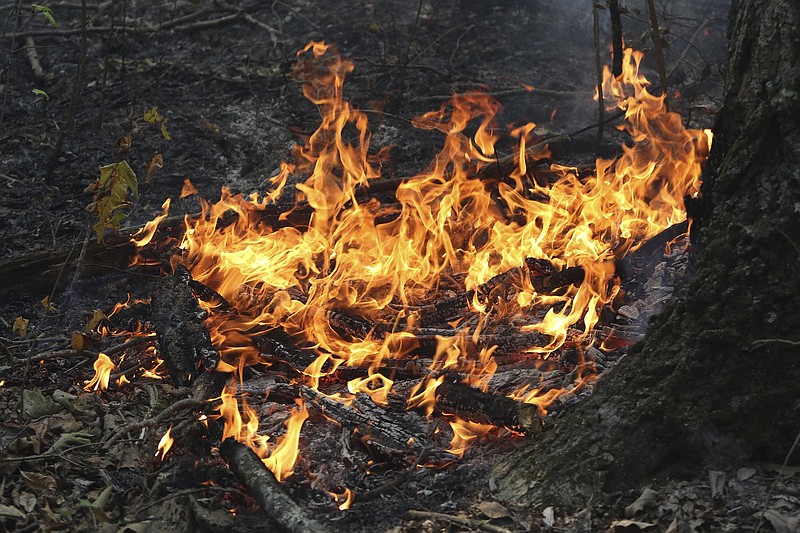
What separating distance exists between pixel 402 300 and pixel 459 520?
83.3 inches

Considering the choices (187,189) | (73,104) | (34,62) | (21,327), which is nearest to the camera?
(21,327)

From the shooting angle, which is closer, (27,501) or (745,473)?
(745,473)

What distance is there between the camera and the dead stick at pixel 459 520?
277 centimetres

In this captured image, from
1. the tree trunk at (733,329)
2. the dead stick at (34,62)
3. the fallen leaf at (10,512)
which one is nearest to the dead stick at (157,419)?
the fallen leaf at (10,512)

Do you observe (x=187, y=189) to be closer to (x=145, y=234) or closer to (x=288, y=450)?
(x=145, y=234)

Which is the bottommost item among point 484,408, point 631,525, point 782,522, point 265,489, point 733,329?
point 265,489

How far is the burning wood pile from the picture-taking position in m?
3.62

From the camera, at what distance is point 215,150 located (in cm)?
704

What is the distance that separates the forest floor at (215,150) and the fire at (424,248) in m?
0.40

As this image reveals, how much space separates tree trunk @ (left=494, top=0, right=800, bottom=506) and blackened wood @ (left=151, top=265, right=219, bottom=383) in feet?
6.72

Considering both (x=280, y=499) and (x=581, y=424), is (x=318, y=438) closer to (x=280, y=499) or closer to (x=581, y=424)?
(x=280, y=499)

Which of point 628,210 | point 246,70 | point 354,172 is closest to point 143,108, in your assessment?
point 246,70

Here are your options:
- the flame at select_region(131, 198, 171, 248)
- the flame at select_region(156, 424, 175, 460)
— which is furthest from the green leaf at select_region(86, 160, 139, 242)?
the flame at select_region(156, 424, 175, 460)

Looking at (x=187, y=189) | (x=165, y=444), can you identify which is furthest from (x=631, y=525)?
(x=187, y=189)
